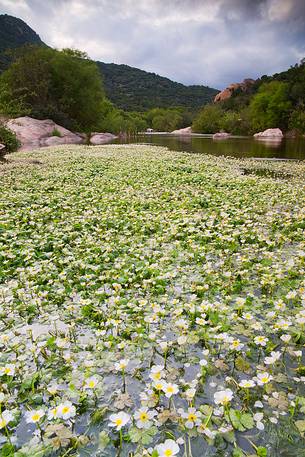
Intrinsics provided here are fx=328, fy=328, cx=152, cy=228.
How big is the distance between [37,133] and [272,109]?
61.5 meters

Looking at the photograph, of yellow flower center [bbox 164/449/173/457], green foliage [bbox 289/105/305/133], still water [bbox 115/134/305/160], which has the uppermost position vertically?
green foliage [bbox 289/105/305/133]

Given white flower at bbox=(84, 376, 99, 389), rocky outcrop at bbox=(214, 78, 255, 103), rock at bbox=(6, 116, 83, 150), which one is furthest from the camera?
rocky outcrop at bbox=(214, 78, 255, 103)

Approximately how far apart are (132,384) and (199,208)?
633 cm

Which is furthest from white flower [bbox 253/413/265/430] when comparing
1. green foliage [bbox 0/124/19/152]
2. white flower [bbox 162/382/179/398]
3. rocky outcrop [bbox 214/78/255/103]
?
rocky outcrop [bbox 214/78/255/103]

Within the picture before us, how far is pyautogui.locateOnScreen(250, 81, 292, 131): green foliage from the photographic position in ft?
260

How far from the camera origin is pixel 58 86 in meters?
56.4

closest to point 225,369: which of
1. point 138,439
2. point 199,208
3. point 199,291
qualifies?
point 138,439

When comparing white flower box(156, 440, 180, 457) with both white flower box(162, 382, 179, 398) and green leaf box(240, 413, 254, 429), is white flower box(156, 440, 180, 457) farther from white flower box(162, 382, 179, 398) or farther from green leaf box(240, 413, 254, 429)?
green leaf box(240, 413, 254, 429)

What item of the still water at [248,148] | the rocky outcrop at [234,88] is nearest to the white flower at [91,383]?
the still water at [248,148]

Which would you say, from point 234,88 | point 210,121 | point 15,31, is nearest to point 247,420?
point 210,121

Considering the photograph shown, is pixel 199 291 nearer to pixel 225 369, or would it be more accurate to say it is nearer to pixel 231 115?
pixel 225 369

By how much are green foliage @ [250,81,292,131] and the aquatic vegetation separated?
263ft

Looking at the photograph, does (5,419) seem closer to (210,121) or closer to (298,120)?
(298,120)

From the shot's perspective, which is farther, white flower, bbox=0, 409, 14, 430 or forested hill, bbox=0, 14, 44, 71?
forested hill, bbox=0, 14, 44, 71
